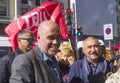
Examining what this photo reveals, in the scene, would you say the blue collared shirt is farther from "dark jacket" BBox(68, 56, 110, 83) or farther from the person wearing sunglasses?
the person wearing sunglasses

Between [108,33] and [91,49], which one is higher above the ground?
[108,33]

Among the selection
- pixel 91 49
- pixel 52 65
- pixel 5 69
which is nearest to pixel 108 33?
pixel 91 49

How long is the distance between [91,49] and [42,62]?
5.24 ft

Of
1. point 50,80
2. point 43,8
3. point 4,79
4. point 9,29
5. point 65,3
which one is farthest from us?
point 65,3

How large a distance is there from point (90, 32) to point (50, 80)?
39.4 m

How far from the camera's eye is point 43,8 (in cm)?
729

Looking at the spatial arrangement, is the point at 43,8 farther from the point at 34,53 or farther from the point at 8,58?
the point at 34,53

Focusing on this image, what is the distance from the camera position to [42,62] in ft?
10.1

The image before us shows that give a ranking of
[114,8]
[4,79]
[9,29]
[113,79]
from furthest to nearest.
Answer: [114,8] < [9,29] < [4,79] < [113,79]

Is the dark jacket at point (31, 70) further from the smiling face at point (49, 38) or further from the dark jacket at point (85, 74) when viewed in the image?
the dark jacket at point (85, 74)

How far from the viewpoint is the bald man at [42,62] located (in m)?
2.93

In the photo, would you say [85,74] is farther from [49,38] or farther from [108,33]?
[108,33]

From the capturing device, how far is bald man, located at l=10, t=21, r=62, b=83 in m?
2.93

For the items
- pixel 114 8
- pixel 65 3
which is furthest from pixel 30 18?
pixel 114 8
